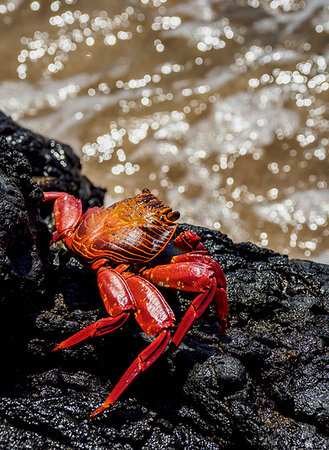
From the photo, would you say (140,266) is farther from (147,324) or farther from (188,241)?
(147,324)

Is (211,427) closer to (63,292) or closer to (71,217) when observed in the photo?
(63,292)

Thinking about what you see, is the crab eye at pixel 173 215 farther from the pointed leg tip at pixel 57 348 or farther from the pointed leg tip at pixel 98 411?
the pointed leg tip at pixel 98 411

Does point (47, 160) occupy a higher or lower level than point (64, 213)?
higher

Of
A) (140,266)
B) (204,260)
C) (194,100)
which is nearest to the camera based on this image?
(204,260)

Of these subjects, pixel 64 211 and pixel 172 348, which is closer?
pixel 172 348

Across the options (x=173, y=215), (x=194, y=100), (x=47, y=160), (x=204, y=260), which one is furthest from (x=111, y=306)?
(x=194, y=100)

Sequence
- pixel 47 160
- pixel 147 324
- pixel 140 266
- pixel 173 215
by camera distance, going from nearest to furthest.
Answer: pixel 147 324 < pixel 140 266 < pixel 173 215 < pixel 47 160

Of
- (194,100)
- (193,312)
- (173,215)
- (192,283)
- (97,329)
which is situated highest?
(194,100)
